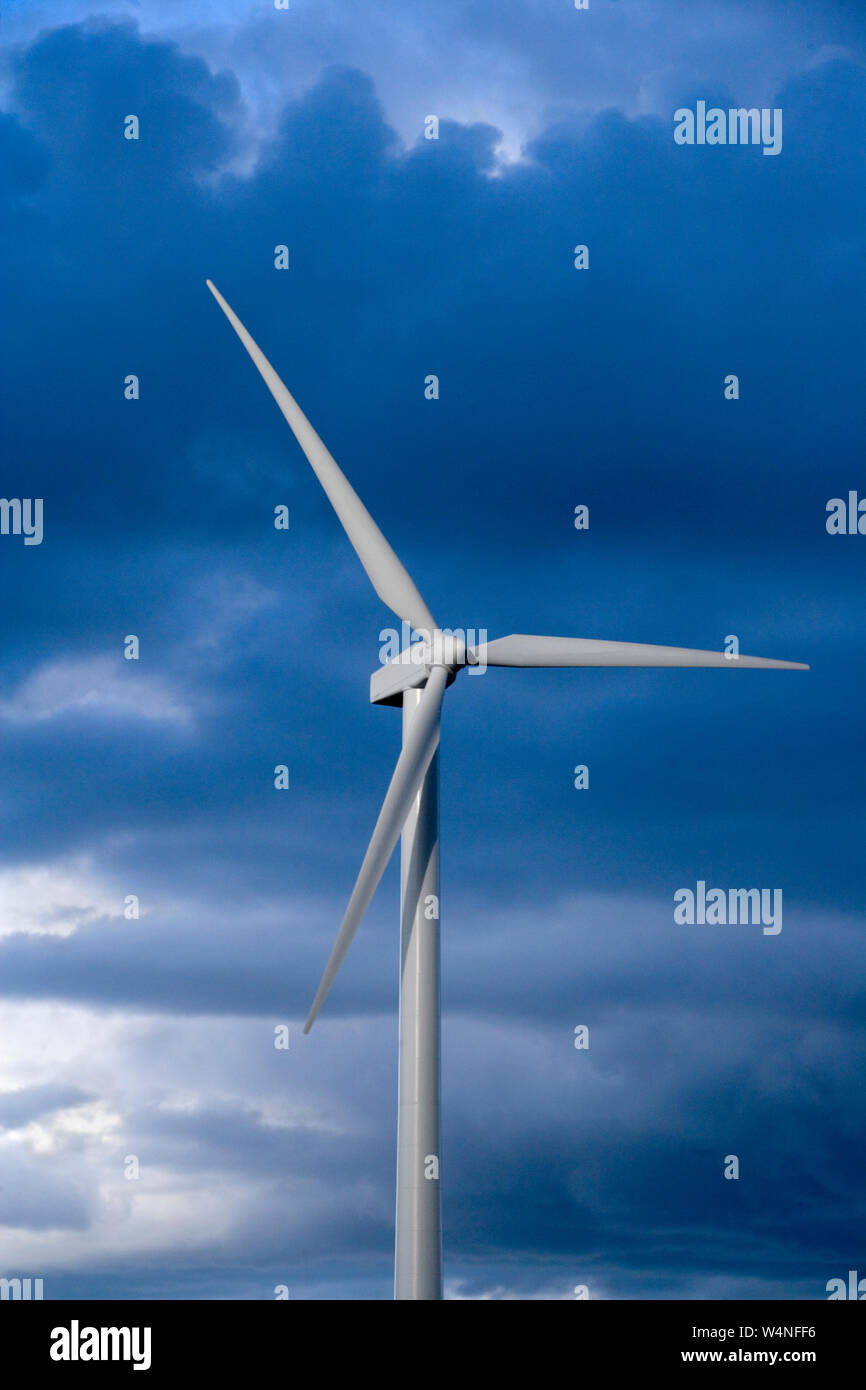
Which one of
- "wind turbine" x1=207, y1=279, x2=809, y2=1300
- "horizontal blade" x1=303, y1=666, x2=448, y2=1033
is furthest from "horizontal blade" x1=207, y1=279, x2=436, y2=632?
"horizontal blade" x1=303, y1=666, x2=448, y2=1033

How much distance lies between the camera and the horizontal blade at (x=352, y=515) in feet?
152

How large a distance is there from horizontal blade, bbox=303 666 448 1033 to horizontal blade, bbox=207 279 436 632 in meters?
2.83

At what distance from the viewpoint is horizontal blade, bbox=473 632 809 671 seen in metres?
44.5

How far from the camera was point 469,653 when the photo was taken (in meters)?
44.9

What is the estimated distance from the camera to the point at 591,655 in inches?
1766

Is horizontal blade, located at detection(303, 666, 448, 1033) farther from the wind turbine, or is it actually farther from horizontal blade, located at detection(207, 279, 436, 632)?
horizontal blade, located at detection(207, 279, 436, 632)

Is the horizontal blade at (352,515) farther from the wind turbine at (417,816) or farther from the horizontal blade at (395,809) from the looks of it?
the horizontal blade at (395,809)

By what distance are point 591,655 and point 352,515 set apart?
7.65 m
